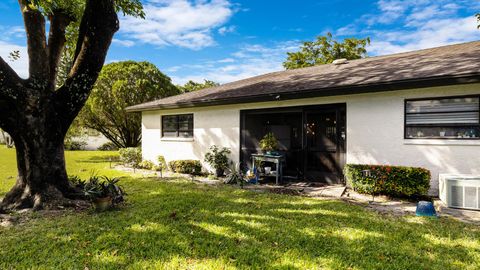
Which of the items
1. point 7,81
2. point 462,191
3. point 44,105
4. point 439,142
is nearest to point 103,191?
point 44,105

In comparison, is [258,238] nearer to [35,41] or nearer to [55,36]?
[35,41]

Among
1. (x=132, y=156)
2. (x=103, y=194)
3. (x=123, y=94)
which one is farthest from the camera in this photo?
(x=123, y=94)

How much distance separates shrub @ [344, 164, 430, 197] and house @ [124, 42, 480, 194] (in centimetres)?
76

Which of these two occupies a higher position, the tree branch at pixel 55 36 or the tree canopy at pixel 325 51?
the tree canopy at pixel 325 51

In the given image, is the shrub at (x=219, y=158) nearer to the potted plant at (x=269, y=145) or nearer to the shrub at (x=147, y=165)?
the potted plant at (x=269, y=145)

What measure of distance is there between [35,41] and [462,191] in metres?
10.1

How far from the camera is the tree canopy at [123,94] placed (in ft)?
61.7

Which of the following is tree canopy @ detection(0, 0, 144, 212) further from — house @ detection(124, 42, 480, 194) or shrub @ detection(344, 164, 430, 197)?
shrub @ detection(344, 164, 430, 197)

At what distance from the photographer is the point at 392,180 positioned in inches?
255

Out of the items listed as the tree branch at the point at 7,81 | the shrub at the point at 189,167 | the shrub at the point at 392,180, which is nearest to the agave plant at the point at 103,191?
the tree branch at the point at 7,81

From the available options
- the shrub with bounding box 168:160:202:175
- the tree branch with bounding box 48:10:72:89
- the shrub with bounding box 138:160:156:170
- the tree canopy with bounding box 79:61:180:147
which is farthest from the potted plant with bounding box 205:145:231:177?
the tree canopy with bounding box 79:61:180:147

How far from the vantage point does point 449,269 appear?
3.12m

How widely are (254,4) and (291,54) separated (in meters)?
16.5

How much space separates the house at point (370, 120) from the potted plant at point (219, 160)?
0.28 metres
